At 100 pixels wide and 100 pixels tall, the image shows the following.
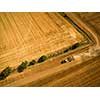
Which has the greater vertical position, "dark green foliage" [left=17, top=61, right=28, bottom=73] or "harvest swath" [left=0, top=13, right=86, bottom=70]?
"harvest swath" [left=0, top=13, right=86, bottom=70]

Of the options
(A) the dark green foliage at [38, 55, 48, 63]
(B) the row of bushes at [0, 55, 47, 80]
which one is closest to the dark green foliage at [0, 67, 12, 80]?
(B) the row of bushes at [0, 55, 47, 80]

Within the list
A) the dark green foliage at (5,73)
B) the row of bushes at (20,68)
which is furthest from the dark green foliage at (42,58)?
the dark green foliage at (5,73)

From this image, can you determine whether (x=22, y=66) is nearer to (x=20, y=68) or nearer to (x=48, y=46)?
(x=20, y=68)

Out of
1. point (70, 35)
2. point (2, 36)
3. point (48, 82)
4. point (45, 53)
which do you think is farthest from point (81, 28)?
point (2, 36)

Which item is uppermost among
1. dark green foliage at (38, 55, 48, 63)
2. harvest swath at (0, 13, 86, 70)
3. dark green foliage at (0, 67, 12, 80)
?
harvest swath at (0, 13, 86, 70)

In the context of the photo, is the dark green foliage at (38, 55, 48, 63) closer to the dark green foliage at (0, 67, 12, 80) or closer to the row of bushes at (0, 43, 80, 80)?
the row of bushes at (0, 43, 80, 80)

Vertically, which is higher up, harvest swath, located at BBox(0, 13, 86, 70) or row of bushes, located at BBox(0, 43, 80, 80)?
harvest swath, located at BBox(0, 13, 86, 70)

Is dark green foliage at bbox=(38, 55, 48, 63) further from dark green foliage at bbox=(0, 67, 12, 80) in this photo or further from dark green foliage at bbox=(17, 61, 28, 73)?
dark green foliage at bbox=(0, 67, 12, 80)
